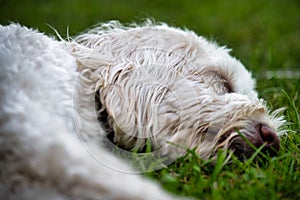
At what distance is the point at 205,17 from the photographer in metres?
8.10

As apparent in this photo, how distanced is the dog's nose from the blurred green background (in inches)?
120

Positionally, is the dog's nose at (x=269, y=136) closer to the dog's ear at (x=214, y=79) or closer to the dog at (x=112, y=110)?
the dog at (x=112, y=110)

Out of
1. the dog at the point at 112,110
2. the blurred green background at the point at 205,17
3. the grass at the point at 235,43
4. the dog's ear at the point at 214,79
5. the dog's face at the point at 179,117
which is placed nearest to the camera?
the dog at the point at 112,110

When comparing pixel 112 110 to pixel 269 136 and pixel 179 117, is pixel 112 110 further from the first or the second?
pixel 269 136

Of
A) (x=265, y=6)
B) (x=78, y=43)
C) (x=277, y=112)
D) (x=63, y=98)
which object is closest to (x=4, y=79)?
(x=63, y=98)

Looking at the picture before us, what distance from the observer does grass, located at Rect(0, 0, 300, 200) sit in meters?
2.64

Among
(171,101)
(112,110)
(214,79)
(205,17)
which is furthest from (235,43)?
(112,110)

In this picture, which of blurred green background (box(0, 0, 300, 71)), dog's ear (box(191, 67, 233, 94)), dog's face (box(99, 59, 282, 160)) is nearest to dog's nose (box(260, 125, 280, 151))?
dog's face (box(99, 59, 282, 160))

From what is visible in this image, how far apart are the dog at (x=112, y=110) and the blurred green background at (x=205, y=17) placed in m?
2.80

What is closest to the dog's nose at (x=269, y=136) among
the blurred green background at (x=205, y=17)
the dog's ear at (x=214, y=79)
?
the dog's ear at (x=214, y=79)

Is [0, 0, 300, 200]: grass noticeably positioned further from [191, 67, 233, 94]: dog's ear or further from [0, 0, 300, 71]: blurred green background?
[191, 67, 233, 94]: dog's ear

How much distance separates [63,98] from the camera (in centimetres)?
269

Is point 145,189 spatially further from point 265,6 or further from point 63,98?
point 265,6

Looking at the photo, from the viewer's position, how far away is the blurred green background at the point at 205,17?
670cm
